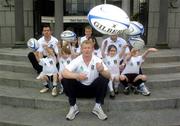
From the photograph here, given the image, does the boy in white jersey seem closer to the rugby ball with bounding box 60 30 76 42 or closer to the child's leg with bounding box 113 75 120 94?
the child's leg with bounding box 113 75 120 94

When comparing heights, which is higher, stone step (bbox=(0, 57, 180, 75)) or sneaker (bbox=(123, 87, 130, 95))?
stone step (bbox=(0, 57, 180, 75))

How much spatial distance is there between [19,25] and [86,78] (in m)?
4.79

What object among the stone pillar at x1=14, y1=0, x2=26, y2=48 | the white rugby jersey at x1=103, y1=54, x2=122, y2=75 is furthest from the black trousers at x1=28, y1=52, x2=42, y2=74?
the stone pillar at x1=14, y1=0, x2=26, y2=48

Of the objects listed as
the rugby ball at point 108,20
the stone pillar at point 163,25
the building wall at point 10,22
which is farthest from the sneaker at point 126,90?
the building wall at point 10,22

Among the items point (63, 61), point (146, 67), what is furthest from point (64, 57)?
point (146, 67)

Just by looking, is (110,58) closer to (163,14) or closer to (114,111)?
(114,111)

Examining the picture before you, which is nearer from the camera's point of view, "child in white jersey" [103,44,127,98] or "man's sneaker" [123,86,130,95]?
"child in white jersey" [103,44,127,98]

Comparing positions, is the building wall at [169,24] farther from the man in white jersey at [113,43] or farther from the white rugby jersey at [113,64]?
the white rugby jersey at [113,64]

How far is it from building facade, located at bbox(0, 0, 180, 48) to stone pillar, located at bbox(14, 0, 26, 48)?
1.00ft

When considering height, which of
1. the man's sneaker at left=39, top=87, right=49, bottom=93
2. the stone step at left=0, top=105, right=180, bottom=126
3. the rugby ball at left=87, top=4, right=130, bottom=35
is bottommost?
the stone step at left=0, top=105, right=180, bottom=126

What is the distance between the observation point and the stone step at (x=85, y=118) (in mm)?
5586

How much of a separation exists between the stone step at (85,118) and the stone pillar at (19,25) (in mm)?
3937

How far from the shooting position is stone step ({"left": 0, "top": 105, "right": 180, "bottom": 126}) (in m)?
5.59

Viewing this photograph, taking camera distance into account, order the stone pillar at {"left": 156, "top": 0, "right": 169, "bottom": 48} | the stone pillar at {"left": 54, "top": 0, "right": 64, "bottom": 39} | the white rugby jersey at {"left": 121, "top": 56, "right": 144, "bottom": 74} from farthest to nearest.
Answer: the stone pillar at {"left": 156, "top": 0, "right": 169, "bottom": 48} → the stone pillar at {"left": 54, "top": 0, "right": 64, "bottom": 39} → the white rugby jersey at {"left": 121, "top": 56, "right": 144, "bottom": 74}
